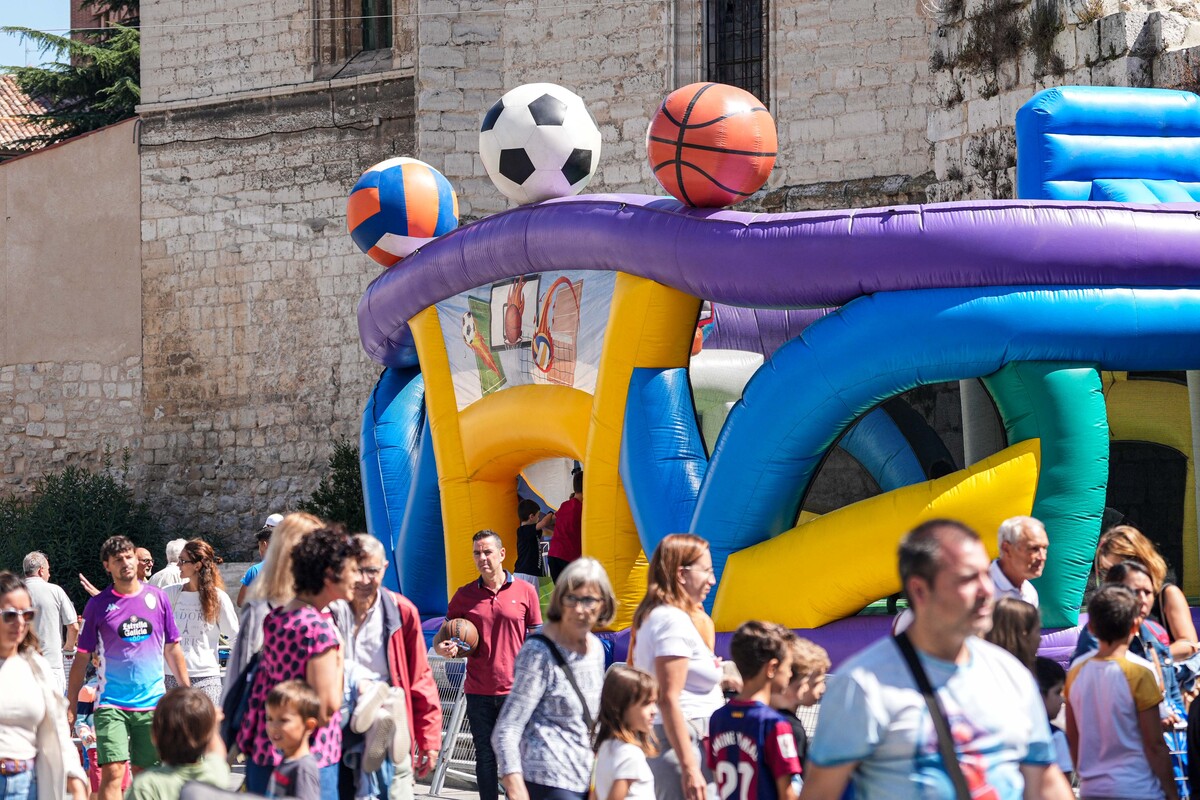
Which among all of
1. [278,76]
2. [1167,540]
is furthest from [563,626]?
[278,76]

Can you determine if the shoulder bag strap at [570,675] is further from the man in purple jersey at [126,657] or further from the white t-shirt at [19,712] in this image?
the man in purple jersey at [126,657]

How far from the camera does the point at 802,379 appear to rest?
7.97 meters

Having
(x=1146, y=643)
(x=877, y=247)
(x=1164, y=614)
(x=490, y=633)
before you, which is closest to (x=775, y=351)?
(x=877, y=247)

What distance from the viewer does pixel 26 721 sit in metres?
5.12

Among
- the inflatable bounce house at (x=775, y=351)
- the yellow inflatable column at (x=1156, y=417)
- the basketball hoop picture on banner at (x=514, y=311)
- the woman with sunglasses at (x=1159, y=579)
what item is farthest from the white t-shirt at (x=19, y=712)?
the yellow inflatable column at (x=1156, y=417)

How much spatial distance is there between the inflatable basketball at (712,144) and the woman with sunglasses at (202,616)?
287 centimetres

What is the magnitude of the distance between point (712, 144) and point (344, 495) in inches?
388

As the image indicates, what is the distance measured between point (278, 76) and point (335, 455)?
469 cm

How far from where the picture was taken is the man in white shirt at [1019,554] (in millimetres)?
5727

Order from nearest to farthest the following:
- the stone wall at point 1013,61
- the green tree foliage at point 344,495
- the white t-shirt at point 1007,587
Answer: the white t-shirt at point 1007,587 → the stone wall at point 1013,61 → the green tree foliage at point 344,495

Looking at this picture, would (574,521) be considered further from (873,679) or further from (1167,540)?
(873,679)

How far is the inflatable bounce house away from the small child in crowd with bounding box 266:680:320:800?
381 centimetres

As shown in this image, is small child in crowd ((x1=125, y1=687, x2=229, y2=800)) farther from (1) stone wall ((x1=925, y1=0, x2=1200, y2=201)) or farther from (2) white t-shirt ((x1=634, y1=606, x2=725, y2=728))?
(1) stone wall ((x1=925, y1=0, x2=1200, y2=201))

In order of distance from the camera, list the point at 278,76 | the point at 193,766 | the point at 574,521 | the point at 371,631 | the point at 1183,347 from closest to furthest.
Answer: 1. the point at 193,766
2. the point at 371,631
3. the point at 1183,347
4. the point at 574,521
5. the point at 278,76
